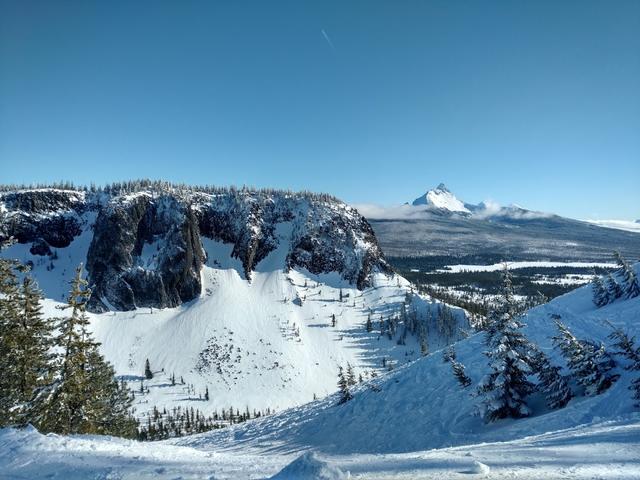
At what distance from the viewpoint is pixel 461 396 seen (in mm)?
26250

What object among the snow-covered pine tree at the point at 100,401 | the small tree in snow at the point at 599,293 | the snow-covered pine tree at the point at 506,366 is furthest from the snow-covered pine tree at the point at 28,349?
the small tree in snow at the point at 599,293

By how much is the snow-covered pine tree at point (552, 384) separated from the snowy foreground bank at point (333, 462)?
664 cm

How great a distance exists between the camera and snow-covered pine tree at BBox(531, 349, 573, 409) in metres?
20.2

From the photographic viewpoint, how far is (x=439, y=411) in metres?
25.9

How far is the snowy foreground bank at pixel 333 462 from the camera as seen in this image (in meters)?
8.57

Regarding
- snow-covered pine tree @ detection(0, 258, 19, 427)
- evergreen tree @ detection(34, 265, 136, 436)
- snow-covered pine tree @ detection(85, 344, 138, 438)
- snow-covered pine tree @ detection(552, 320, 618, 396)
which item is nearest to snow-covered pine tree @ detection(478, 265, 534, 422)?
snow-covered pine tree @ detection(552, 320, 618, 396)

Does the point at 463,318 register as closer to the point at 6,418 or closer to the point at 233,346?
the point at 233,346

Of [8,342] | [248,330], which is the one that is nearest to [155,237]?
[248,330]

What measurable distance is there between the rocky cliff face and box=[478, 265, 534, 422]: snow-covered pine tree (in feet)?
517

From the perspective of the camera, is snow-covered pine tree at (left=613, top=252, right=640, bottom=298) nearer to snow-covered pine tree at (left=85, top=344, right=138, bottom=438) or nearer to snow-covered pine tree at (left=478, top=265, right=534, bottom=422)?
snow-covered pine tree at (left=478, top=265, right=534, bottom=422)

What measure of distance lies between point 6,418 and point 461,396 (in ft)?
91.7

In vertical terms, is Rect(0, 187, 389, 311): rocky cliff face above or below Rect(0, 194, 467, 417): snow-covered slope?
above

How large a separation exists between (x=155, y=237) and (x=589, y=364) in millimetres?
177728

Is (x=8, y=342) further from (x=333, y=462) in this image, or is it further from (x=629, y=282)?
(x=629, y=282)
